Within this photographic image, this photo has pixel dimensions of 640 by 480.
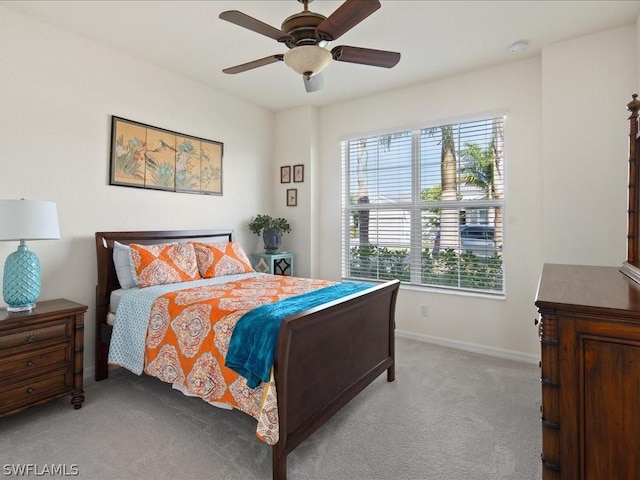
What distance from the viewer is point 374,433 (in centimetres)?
218

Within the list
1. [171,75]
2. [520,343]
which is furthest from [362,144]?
[520,343]

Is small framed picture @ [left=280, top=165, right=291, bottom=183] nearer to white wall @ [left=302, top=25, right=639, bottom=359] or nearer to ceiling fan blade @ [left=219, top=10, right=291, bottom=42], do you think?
white wall @ [left=302, top=25, right=639, bottom=359]

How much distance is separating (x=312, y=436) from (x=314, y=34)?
2420 mm

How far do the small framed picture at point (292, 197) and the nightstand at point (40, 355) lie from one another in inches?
109

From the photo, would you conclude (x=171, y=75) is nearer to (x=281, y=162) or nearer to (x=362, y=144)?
(x=281, y=162)

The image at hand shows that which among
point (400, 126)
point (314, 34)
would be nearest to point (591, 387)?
point (314, 34)

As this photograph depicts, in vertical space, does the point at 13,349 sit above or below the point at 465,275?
below

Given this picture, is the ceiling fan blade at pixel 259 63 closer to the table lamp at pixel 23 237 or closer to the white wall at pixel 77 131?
the white wall at pixel 77 131

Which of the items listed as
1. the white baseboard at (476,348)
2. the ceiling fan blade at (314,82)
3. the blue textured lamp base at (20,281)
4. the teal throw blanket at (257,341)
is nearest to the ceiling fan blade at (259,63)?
the ceiling fan blade at (314,82)

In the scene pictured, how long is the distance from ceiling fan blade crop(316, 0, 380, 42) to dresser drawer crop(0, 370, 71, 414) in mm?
2761

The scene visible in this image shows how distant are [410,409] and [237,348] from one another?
1.34 meters

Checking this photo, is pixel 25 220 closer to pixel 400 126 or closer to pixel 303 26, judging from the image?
pixel 303 26

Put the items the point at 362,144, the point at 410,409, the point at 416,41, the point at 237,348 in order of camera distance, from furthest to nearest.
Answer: the point at 362,144, the point at 416,41, the point at 410,409, the point at 237,348

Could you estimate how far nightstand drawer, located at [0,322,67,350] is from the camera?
217 cm
